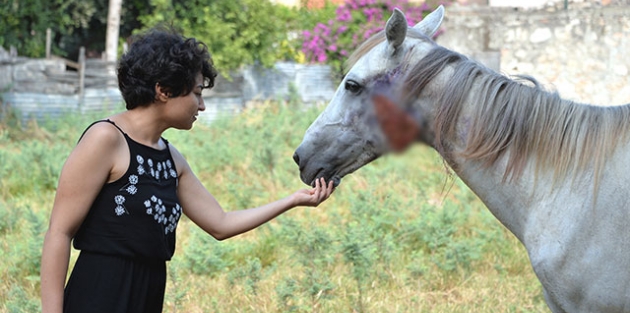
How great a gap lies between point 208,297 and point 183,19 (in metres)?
10.5

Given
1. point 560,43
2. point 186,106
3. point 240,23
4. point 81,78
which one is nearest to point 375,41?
point 186,106

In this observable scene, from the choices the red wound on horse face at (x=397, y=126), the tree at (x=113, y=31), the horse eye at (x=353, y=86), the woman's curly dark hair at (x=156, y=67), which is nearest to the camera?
the red wound on horse face at (x=397, y=126)

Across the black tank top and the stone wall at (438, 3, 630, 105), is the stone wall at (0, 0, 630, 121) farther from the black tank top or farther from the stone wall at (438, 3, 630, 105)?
the black tank top

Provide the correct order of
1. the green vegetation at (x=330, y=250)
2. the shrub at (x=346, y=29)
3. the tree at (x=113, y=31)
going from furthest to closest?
the shrub at (x=346, y=29) → the tree at (x=113, y=31) → the green vegetation at (x=330, y=250)

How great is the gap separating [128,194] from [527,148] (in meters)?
1.38

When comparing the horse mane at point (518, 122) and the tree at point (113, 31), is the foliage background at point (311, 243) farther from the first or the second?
the tree at point (113, 31)

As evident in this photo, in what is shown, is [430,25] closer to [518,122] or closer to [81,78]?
[518,122]

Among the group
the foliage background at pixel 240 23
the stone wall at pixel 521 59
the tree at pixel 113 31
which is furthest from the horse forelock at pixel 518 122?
the tree at pixel 113 31

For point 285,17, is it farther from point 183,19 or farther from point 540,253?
point 540,253

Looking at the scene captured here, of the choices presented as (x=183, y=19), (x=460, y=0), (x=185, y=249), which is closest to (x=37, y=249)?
(x=185, y=249)

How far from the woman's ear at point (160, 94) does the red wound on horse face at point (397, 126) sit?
1015 millimetres

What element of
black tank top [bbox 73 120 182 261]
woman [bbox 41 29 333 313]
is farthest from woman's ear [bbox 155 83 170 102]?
black tank top [bbox 73 120 182 261]

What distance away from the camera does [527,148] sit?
2.62 meters

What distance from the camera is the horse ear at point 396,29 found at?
104 inches
